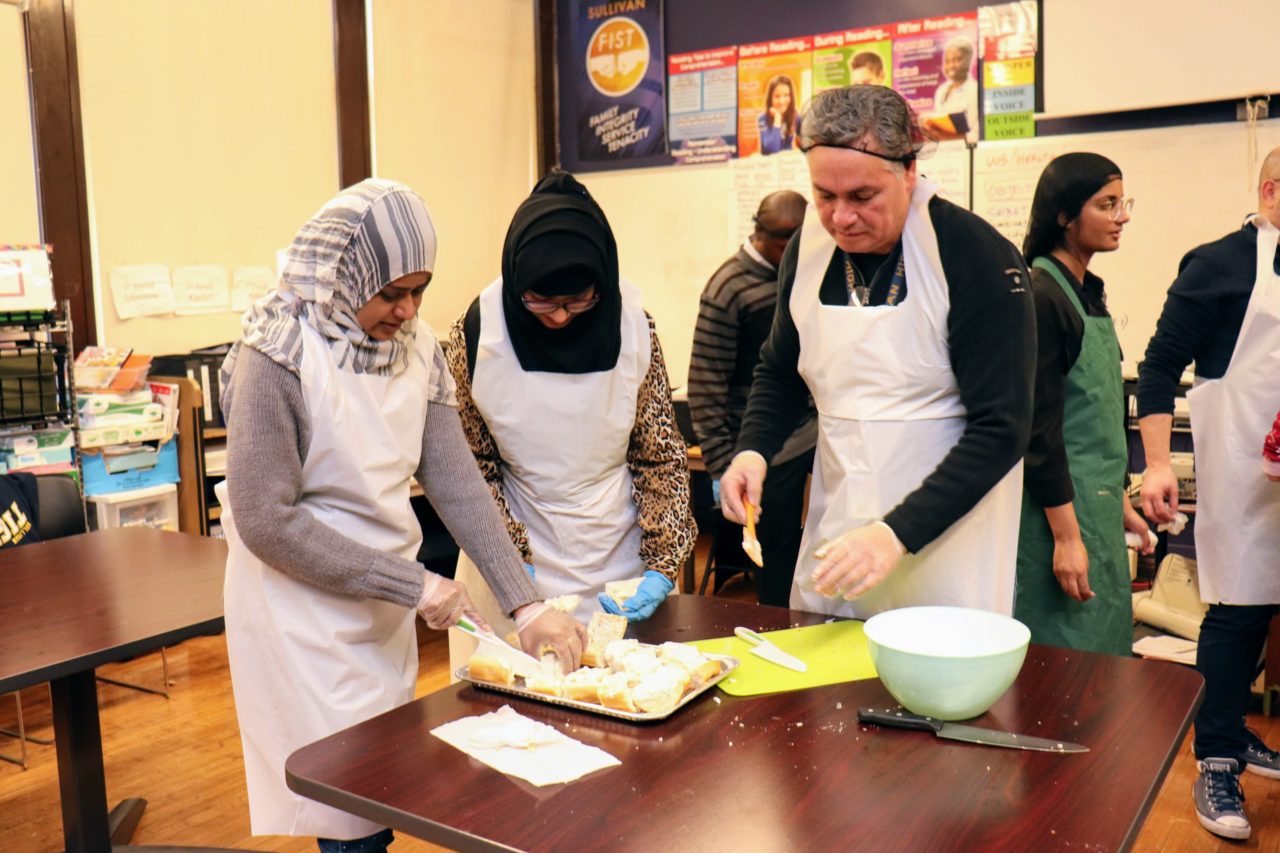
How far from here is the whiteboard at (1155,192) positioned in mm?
4293

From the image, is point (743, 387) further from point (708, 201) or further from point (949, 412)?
point (708, 201)

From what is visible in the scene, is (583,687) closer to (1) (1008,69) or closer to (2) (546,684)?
(2) (546,684)

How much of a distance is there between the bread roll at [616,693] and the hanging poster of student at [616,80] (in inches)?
188

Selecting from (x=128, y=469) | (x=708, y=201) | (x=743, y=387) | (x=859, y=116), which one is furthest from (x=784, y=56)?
(x=859, y=116)

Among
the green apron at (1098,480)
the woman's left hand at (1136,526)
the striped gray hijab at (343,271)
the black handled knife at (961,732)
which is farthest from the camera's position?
the woman's left hand at (1136,526)

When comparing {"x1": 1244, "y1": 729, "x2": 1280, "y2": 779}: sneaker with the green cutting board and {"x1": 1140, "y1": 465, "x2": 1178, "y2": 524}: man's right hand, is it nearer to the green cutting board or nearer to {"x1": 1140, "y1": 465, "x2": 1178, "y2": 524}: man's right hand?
{"x1": 1140, "y1": 465, "x2": 1178, "y2": 524}: man's right hand

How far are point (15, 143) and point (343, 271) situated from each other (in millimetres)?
3226

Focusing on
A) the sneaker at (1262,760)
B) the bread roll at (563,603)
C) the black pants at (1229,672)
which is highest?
the bread roll at (563,603)

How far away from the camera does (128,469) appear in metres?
4.09

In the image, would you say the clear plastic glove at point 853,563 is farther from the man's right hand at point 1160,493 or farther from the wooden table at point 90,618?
the man's right hand at point 1160,493

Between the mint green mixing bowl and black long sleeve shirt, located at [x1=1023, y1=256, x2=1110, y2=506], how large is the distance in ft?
2.38

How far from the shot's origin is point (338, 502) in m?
1.64

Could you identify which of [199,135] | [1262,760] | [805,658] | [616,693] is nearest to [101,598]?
[616,693]

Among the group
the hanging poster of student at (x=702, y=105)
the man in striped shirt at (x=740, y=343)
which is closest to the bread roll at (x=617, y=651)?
the man in striped shirt at (x=740, y=343)
